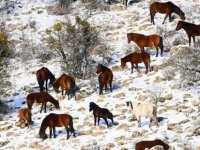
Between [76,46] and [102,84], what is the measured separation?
359 cm

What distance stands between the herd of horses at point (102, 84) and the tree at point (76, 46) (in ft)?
4.28

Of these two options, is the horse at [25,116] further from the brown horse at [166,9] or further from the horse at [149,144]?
the brown horse at [166,9]

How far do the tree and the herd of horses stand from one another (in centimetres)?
131

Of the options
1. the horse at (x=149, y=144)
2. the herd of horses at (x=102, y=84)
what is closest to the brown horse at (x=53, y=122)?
the herd of horses at (x=102, y=84)

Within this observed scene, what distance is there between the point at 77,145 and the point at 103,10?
15157mm

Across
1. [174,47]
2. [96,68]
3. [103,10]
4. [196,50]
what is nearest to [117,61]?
[96,68]

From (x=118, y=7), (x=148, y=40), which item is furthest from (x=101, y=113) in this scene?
(x=118, y=7)

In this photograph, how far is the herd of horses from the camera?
784 inches

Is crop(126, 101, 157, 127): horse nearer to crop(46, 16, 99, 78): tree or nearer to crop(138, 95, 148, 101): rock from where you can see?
crop(138, 95, 148, 101): rock

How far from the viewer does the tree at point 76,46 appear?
84.7 feet

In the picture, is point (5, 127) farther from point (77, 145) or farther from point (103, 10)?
point (103, 10)

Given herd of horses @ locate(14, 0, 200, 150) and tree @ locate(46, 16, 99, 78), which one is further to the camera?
tree @ locate(46, 16, 99, 78)

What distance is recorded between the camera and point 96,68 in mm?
25984

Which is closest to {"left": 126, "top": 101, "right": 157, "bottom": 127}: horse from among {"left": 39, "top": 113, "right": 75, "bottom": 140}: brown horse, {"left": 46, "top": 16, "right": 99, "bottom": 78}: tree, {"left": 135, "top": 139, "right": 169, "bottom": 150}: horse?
{"left": 135, "top": 139, "right": 169, "bottom": 150}: horse
